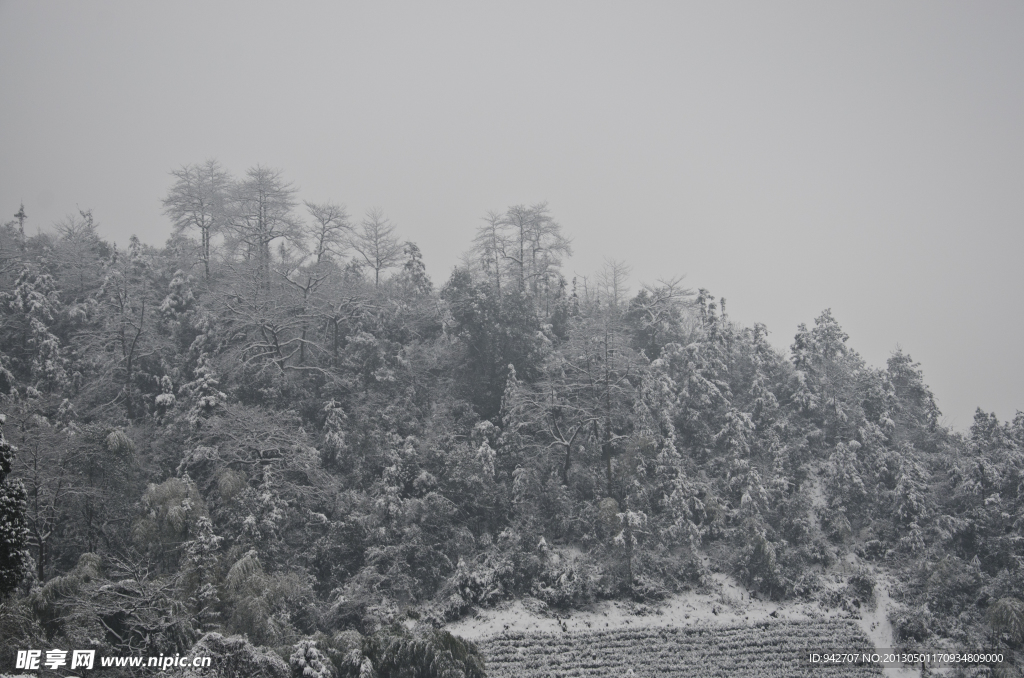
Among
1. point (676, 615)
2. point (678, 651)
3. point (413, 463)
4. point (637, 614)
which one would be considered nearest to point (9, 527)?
point (413, 463)

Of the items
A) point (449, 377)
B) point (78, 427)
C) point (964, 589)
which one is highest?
point (449, 377)

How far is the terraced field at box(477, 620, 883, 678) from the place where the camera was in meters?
18.9

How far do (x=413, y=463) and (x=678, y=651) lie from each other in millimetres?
11025

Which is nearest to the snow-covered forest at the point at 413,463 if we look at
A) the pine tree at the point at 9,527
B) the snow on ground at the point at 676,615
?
the snow on ground at the point at 676,615

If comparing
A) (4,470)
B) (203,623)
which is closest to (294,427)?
(203,623)

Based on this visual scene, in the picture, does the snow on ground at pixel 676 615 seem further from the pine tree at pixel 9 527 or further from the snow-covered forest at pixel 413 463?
the pine tree at pixel 9 527

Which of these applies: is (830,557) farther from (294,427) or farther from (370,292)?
(370,292)

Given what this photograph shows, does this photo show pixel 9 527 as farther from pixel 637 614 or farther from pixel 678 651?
pixel 678 651

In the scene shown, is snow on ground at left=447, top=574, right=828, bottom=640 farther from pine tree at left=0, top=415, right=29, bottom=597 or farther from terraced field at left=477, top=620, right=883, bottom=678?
pine tree at left=0, top=415, right=29, bottom=597

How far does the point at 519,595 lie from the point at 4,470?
50.9 feet

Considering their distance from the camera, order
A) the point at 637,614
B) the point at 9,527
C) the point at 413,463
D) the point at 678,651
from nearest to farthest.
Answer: the point at 9,527 < the point at 678,651 < the point at 637,614 < the point at 413,463

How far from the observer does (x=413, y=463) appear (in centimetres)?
2341

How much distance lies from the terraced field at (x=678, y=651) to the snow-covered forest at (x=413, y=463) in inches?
61.0

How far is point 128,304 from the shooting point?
2762 cm
